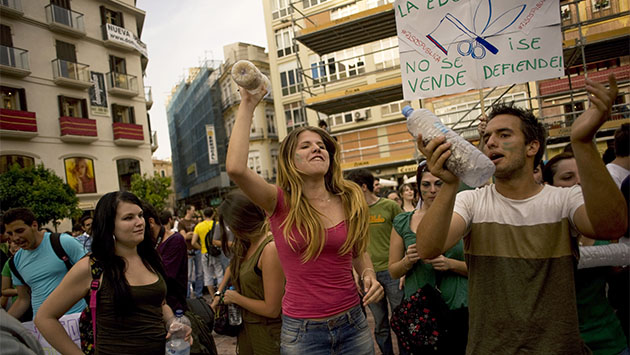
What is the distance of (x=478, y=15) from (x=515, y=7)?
34cm

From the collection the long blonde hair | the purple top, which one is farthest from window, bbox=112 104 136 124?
the long blonde hair

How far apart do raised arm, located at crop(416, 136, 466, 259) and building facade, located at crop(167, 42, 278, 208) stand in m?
33.6

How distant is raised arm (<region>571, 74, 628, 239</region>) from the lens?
1509mm

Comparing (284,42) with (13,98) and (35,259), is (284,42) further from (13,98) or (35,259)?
(35,259)

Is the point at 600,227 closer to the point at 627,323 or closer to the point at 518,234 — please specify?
the point at 518,234

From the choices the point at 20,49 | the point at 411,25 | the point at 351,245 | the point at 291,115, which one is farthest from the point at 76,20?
the point at 351,245

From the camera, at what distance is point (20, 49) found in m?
21.7

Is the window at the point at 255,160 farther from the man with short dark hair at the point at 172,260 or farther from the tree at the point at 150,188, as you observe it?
the man with short dark hair at the point at 172,260

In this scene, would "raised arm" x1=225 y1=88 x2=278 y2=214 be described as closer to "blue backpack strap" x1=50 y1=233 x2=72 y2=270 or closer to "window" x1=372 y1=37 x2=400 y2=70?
"blue backpack strap" x1=50 y1=233 x2=72 y2=270

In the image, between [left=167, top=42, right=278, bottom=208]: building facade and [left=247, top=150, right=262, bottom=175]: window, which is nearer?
[left=247, top=150, right=262, bottom=175]: window

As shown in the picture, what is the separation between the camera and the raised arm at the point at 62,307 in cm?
237

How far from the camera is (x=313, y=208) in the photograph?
2.39 m

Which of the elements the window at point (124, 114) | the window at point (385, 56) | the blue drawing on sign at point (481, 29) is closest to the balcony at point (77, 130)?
the window at point (124, 114)

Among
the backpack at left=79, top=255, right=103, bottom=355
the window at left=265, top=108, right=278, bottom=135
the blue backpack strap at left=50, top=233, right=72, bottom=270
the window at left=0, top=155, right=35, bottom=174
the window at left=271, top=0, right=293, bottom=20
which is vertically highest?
the window at left=271, top=0, right=293, bottom=20
